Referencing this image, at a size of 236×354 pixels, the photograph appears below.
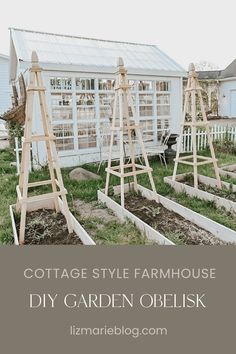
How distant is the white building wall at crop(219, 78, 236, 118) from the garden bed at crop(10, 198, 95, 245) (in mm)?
17895

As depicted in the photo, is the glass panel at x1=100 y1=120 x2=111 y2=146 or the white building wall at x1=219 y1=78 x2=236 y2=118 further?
the white building wall at x1=219 y1=78 x2=236 y2=118

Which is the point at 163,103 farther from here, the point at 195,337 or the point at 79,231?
the point at 195,337

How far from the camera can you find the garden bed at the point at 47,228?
3301 mm

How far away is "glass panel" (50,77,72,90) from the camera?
21.2 ft

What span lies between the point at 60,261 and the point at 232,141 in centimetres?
750

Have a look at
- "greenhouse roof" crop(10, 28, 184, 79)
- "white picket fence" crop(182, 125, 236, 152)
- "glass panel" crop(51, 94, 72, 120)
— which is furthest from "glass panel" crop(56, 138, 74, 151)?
"white picket fence" crop(182, 125, 236, 152)

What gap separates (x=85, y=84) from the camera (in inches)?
270

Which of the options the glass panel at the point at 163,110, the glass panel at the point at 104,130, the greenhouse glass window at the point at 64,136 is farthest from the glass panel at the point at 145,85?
the greenhouse glass window at the point at 64,136

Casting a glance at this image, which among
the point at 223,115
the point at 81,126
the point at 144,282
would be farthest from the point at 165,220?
the point at 223,115

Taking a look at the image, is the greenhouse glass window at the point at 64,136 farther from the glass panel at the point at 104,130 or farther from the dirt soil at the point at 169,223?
the dirt soil at the point at 169,223

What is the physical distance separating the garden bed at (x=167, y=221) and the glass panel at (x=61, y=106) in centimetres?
271

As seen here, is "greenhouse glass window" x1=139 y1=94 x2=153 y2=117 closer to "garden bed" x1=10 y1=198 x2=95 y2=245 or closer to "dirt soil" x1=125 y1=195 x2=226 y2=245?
"dirt soil" x1=125 y1=195 x2=226 y2=245

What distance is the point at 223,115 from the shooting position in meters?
19.9

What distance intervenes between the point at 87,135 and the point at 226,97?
619 inches
